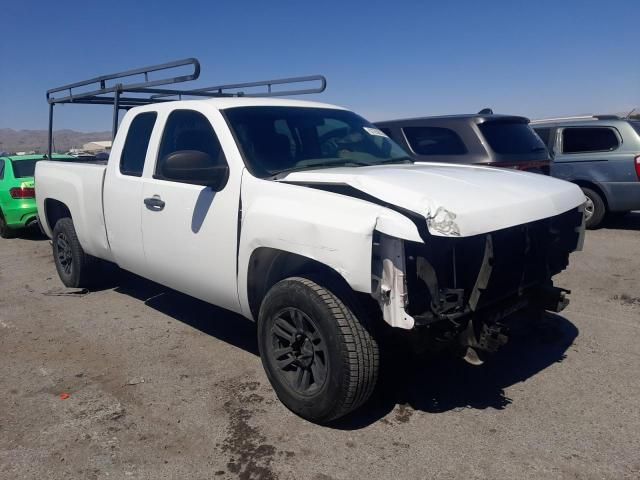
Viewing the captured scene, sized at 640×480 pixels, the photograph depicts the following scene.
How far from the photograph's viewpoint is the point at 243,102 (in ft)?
13.7

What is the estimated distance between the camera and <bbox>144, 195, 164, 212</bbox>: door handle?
13.9 ft

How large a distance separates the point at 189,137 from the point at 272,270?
1.40 metres

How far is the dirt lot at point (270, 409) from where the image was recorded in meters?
2.88

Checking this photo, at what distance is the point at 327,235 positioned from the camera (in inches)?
116

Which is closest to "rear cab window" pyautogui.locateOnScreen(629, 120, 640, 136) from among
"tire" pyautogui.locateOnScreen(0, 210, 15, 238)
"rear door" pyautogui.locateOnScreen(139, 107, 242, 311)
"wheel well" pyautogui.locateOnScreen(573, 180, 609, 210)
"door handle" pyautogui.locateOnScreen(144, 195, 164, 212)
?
"wheel well" pyautogui.locateOnScreen(573, 180, 609, 210)

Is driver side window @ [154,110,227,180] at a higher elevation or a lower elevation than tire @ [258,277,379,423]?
higher

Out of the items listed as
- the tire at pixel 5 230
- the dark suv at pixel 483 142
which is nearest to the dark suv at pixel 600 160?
the dark suv at pixel 483 142

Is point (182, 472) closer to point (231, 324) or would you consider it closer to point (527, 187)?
point (231, 324)

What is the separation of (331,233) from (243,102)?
5.65 feet

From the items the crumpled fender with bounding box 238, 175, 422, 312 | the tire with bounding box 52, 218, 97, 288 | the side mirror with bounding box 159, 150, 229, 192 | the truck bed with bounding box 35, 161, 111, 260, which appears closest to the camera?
the crumpled fender with bounding box 238, 175, 422, 312

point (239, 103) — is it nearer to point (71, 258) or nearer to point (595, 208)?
point (71, 258)

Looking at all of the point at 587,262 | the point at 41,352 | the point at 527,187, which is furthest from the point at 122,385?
the point at 587,262

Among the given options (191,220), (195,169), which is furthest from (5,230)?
(195,169)

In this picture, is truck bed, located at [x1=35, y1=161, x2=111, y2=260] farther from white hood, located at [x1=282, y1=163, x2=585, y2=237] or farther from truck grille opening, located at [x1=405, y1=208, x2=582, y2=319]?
truck grille opening, located at [x1=405, y1=208, x2=582, y2=319]
